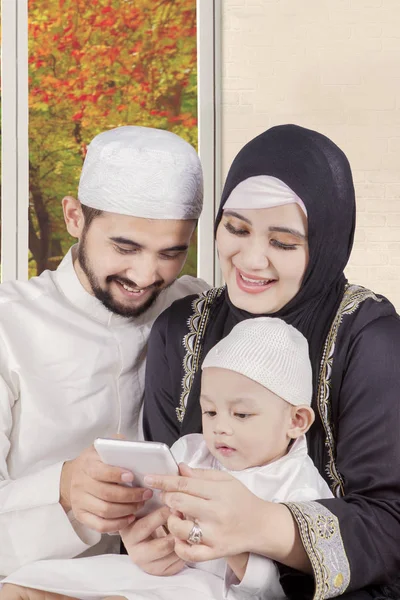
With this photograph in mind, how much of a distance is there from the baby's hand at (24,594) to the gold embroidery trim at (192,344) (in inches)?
18.8

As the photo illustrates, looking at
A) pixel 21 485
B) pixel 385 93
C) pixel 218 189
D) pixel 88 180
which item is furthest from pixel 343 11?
pixel 21 485

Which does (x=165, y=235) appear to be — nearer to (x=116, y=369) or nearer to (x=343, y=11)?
(x=116, y=369)

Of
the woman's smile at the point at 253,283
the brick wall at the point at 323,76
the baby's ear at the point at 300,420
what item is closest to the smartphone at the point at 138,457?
the baby's ear at the point at 300,420

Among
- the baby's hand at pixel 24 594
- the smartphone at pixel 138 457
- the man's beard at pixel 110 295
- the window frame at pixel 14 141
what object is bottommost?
the baby's hand at pixel 24 594

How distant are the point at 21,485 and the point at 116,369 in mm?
359

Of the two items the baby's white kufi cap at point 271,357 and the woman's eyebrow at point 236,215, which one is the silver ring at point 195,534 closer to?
the baby's white kufi cap at point 271,357

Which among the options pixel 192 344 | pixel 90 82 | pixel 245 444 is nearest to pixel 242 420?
pixel 245 444

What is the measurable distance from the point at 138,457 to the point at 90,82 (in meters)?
4.70

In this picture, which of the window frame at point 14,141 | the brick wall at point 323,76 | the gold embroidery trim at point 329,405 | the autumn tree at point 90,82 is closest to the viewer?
the gold embroidery trim at point 329,405

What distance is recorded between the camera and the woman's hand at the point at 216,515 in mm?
1438

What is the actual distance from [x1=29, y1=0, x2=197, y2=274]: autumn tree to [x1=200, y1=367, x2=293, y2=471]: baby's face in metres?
4.16

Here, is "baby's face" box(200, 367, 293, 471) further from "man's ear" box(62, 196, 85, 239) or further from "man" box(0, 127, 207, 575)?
"man's ear" box(62, 196, 85, 239)

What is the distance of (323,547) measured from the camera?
1.56 metres

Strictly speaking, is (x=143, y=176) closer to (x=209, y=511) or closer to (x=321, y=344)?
(x=321, y=344)
